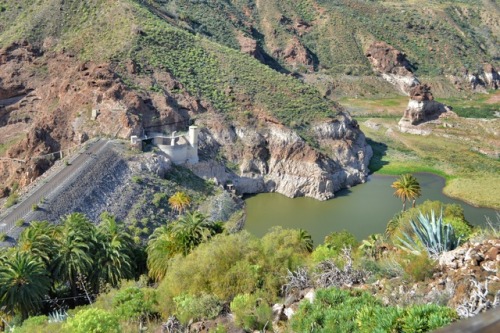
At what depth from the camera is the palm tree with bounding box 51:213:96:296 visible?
25.1m

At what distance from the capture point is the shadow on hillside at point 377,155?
5938cm

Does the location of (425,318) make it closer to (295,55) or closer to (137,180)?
(137,180)

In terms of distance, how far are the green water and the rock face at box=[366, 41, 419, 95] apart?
55.1m

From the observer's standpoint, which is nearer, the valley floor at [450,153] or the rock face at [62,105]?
the rock face at [62,105]

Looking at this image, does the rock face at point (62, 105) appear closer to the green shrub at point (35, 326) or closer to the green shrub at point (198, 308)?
the green shrub at point (35, 326)

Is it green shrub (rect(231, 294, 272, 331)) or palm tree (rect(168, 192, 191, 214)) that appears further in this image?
palm tree (rect(168, 192, 191, 214))

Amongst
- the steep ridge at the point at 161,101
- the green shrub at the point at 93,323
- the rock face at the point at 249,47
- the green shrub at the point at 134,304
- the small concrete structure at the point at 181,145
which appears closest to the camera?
the green shrub at the point at 93,323

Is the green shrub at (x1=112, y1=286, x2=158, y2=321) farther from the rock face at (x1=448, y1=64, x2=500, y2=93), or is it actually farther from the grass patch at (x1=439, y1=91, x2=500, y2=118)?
the rock face at (x1=448, y1=64, x2=500, y2=93)

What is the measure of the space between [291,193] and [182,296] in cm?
3235

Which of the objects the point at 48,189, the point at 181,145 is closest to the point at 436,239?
the point at 48,189

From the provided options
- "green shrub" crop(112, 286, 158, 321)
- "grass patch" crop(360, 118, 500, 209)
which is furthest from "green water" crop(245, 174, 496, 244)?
"green shrub" crop(112, 286, 158, 321)

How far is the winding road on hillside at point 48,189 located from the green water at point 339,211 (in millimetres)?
14603

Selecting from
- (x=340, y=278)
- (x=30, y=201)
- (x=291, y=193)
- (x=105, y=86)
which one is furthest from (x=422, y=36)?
(x=340, y=278)

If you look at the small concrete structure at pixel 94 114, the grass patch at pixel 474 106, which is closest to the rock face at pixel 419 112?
the grass patch at pixel 474 106
